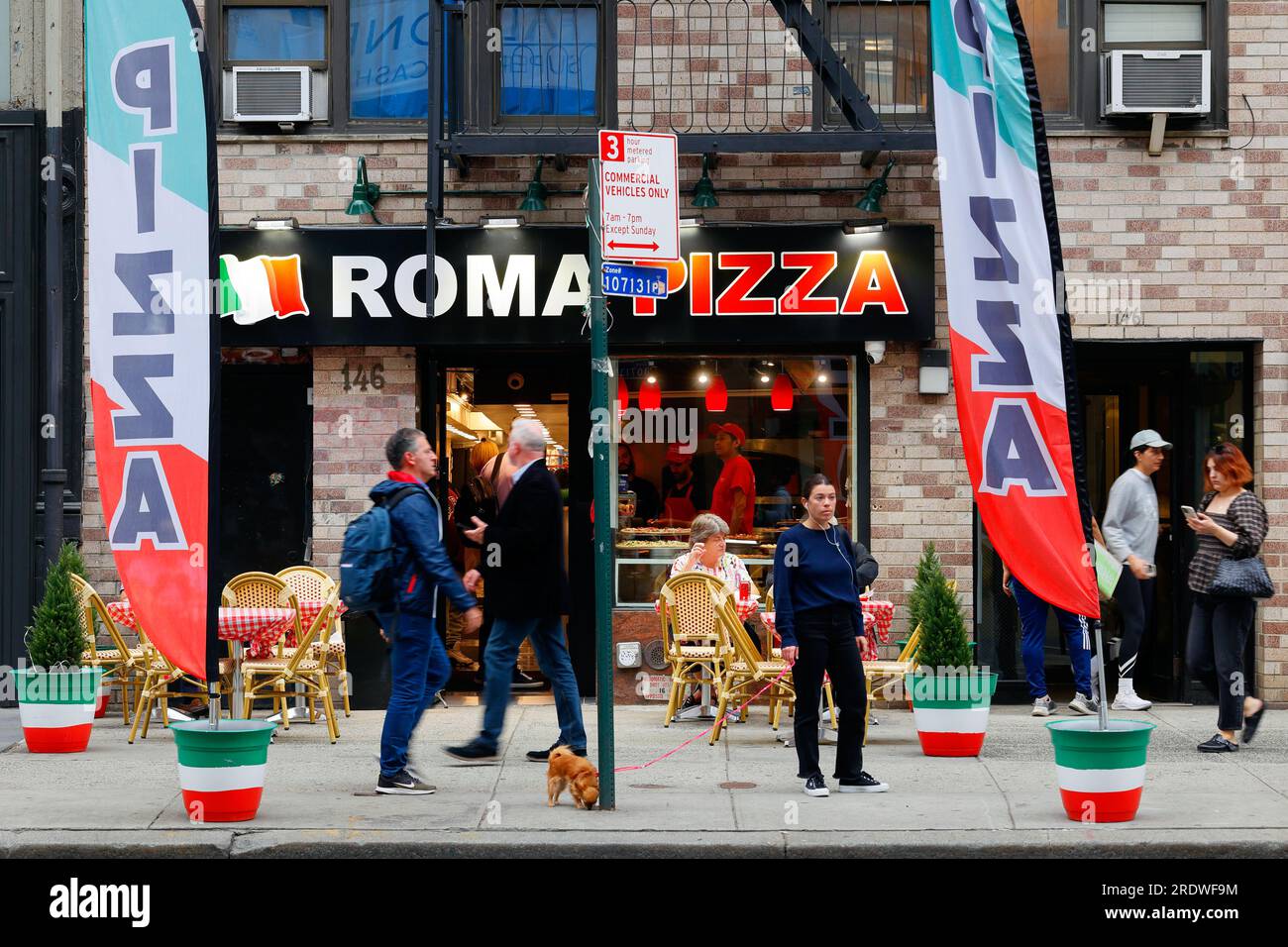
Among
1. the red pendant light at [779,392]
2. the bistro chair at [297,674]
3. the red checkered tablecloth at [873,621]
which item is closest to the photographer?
the bistro chair at [297,674]

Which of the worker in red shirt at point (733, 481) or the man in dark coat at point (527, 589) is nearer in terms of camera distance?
the man in dark coat at point (527, 589)

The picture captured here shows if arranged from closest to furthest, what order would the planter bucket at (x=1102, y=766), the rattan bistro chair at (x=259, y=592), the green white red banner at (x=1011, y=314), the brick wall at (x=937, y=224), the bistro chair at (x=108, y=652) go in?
1. the planter bucket at (x=1102, y=766)
2. the green white red banner at (x=1011, y=314)
3. the bistro chair at (x=108, y=652)
4. the rattan bistro chair at (x=259, y=592)
5. the brick wall at (x=937, y=224)

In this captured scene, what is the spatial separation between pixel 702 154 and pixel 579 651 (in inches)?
161

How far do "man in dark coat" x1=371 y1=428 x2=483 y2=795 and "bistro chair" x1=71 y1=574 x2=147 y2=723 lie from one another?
3.09 metres

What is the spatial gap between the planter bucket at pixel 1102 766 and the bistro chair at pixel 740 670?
2732 mm

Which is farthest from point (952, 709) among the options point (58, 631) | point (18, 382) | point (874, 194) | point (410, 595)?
point (18, 382)

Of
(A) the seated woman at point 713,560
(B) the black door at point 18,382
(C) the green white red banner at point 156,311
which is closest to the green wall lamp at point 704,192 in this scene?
A: (A) the seated woman at point 713,560

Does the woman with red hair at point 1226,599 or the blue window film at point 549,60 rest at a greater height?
the blue window film at point 549,60

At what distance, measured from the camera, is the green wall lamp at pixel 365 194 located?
11.9 m

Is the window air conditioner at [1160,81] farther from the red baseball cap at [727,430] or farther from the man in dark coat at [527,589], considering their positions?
the man in dark coat at [527,589]

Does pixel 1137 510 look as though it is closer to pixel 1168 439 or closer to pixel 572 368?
pixel 1168 439

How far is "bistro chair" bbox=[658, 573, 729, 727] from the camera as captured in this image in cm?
1103

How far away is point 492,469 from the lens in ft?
41.3

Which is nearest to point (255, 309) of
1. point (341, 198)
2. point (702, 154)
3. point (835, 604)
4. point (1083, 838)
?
point (341, 198)
